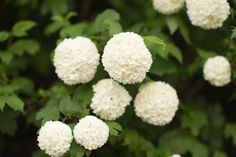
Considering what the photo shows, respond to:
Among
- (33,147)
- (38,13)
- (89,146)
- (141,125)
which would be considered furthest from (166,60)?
(33,147)

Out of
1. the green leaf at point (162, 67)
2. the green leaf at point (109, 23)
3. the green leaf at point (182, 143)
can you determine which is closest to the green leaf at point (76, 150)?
the green leaf at point (109, 23)

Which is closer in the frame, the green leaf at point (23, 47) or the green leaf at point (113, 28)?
the green leaf at point (113, 28)

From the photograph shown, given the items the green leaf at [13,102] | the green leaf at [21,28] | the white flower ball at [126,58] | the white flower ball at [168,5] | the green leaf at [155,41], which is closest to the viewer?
Result: the white flower ball at [126,58]

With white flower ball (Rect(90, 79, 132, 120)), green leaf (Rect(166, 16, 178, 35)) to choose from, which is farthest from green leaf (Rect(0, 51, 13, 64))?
green leaf (Rect(166, 16, 178, 35))

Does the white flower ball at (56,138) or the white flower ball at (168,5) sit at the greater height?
the white flower ball at (168,5)

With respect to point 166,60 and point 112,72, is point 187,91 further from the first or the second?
point 112,72

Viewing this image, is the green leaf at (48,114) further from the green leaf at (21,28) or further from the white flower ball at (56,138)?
the green leaf at (21,28)

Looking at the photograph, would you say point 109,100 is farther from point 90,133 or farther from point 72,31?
point 72,31

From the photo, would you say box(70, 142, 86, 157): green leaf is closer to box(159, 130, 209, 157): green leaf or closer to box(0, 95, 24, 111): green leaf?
box(0, 95, 24, 111): green leaf

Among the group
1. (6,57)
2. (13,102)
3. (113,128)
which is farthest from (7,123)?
(113,128)
